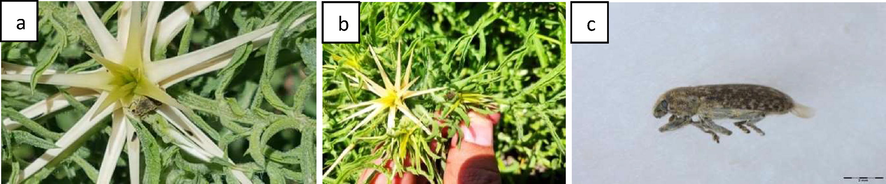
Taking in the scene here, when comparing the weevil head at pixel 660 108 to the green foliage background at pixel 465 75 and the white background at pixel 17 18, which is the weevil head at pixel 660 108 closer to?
the green foliage background at pixel 465 75

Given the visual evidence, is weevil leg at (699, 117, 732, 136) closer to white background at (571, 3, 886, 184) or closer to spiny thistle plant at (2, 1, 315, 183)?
white background at (571, 3, 886, 184)

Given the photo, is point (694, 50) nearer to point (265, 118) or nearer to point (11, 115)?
point (265, 118)

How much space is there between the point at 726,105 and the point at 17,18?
0.92 metres

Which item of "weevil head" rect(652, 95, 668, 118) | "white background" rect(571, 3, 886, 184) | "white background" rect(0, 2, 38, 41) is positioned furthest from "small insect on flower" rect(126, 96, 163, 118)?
"weevil head" rect(652, 95, 668, 118)

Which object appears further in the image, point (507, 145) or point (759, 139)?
point (507, 145)

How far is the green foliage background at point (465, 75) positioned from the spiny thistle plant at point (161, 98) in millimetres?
74

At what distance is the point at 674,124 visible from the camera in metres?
0.95

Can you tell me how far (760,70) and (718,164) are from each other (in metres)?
0.13

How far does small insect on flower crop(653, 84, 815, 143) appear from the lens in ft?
3.10

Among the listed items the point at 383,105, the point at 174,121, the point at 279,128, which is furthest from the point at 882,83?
the point at 174,121

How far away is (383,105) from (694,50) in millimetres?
414

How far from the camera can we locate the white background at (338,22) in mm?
900

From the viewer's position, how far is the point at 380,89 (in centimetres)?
94

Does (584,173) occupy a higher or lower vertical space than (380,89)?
lower
